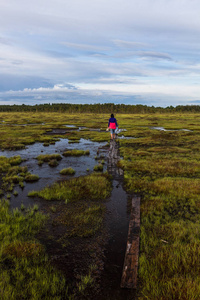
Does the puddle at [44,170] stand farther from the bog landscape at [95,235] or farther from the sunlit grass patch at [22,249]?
the sunlit grass patch at [22,249]

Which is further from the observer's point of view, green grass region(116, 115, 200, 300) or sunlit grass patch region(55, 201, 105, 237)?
sunlit grass patch region(55, 201, 105, 237)

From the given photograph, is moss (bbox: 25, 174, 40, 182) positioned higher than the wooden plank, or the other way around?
moss (bbox: 25, 174, 40, 182)

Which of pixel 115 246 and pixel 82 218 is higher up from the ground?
pixel 82 218

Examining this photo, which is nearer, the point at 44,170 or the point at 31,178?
the point at 31,178

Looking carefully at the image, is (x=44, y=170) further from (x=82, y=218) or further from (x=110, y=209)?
(x=82, y=218)

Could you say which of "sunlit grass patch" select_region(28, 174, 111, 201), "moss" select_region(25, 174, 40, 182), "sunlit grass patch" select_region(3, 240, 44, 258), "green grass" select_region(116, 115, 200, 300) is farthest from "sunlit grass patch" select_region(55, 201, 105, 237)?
"moss" select_region(25, 174, 40, 182)

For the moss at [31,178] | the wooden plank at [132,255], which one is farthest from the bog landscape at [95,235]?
the wooden plank at [132,255]

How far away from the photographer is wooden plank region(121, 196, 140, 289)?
4.98m

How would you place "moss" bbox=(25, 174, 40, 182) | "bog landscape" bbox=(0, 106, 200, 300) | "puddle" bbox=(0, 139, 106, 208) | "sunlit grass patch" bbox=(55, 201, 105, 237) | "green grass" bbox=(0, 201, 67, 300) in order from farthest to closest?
"moss" bbox=(25, 174, 40, 182), "puddle" bbox=(0, 139, 106, 208), "sunlit grass patch" bbox=(55, 201, 105, 237), "bog landscape" bbox=(0, 106, 200, 300), "green grass" bbox=(0, 201, 67, 300)

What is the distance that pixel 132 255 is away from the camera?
19.3 ft

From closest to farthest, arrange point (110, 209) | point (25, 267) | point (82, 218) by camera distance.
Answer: point (25, 267) → point (82, 218) → point (110, 209)

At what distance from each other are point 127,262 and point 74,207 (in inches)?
176

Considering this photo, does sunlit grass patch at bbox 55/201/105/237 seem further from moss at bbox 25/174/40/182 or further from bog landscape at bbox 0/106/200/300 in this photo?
moss at bbox 25/174/40/182

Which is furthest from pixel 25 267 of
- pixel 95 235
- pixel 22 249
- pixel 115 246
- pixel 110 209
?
pixel 110 209
